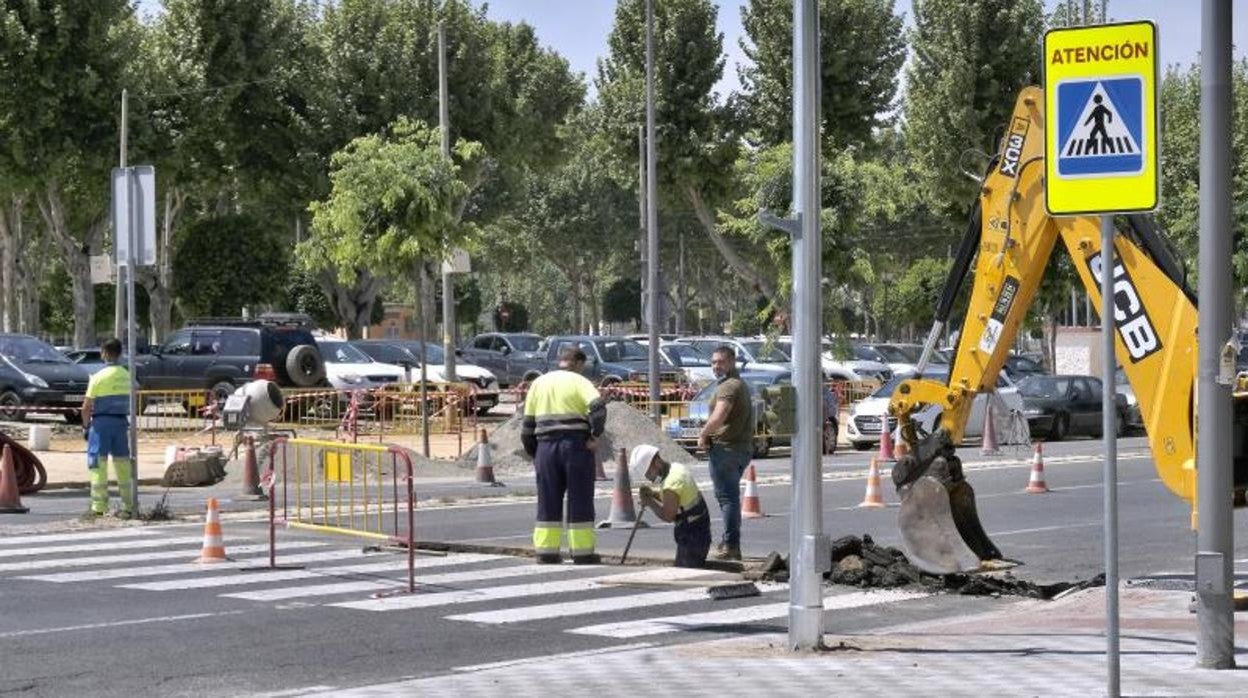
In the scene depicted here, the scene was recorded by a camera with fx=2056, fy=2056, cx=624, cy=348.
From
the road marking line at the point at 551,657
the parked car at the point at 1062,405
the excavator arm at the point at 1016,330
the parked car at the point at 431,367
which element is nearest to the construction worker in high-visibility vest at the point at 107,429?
the excavator arm at the point at 1016,330

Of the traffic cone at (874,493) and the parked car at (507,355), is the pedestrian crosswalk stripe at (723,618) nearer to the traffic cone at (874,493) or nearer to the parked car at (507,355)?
the traffic cone at (874,493)

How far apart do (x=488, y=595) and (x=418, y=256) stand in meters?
18.5

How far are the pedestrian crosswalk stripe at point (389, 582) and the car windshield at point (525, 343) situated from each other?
41763mm

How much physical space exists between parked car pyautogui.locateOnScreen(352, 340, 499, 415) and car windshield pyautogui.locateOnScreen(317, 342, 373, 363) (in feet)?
2.43

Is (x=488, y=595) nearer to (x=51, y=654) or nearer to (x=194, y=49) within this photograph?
(x=51, y=654)

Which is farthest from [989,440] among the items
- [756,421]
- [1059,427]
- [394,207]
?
A: [394,207]

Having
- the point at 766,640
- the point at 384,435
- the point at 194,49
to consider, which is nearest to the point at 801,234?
the point at 766,640

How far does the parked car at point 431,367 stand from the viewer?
44250 mm

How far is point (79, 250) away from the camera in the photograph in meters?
54.7

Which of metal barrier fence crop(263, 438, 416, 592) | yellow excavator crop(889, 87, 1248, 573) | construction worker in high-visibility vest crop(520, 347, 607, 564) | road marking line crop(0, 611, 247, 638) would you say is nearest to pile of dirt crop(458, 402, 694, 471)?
metal barrier fence crop(263, 438, 416, 592)

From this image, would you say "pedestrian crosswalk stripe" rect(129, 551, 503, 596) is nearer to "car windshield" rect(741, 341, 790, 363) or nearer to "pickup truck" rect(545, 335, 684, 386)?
"pickup truck" rect(545, 335, 684, 386)

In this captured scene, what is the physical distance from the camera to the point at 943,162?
50344 millimetres

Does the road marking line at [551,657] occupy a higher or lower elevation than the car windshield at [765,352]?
lower

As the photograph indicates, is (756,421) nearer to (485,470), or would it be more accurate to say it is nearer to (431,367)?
(485,470)
